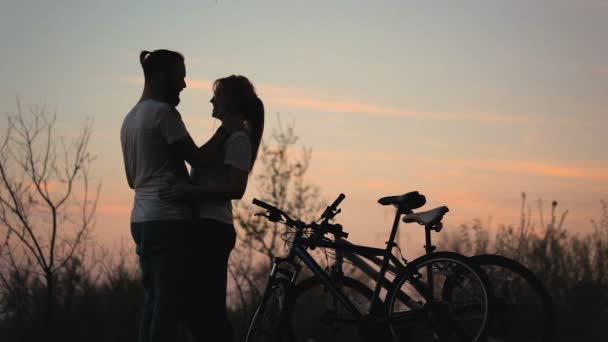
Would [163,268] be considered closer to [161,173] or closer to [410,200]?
[161,173]

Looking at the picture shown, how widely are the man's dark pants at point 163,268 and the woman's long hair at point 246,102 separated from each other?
68 centimetres

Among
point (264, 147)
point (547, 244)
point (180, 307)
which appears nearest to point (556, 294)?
point (547, 244)

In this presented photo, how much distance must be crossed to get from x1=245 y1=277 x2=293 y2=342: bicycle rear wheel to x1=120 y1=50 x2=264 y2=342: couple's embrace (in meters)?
1.19

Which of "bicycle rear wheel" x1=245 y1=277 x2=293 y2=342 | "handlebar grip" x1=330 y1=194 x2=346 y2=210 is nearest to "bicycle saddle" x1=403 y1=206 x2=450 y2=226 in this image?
"handlebar grip" x1=330 y1=194 x2=346 y2=210

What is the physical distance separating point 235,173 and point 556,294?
646 centimetres

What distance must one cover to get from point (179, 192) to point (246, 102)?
0.75m

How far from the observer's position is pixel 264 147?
13258 millimetres

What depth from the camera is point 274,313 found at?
6.62 metres

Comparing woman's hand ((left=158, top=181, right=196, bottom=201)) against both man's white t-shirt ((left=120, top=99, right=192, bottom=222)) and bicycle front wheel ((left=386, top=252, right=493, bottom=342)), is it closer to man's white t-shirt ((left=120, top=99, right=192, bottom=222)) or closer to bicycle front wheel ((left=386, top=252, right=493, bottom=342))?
man's white t-shirt ((left=120, top=99, right=192, bottom=222))

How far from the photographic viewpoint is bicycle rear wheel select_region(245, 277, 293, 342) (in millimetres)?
6555

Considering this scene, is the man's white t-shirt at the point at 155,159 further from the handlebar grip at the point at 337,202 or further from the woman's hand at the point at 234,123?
the handlebar grip at the point at 337,202

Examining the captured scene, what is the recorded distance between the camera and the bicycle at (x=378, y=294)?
226 inches

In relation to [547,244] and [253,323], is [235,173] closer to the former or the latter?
[253,323]

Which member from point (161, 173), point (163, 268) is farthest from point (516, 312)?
point (161, 173)
